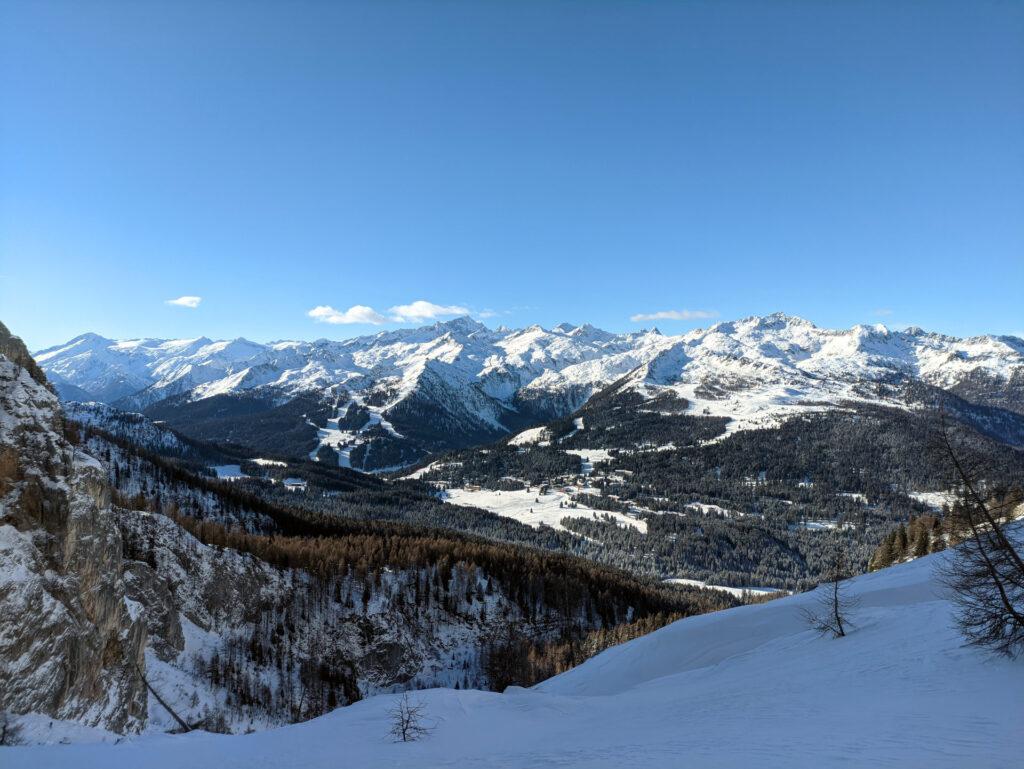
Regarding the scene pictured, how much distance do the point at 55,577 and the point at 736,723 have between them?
4665 cm

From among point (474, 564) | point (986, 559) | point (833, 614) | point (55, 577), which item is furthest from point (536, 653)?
point (986, 559)

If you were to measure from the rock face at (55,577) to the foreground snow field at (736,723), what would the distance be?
1457cm

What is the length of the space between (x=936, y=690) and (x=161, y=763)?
101 ft

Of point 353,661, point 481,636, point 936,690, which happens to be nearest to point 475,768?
point 936,690

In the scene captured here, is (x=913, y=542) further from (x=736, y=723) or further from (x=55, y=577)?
(x=55, y=577)

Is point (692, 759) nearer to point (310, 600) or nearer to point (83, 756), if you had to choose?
point (83, 756)

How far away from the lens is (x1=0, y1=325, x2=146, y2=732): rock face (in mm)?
33438

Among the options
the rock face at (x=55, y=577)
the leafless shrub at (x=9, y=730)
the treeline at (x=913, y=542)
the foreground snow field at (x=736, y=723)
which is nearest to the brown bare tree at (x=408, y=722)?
the foreground snow field at (x=736, y=723)

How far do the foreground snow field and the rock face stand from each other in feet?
47.8

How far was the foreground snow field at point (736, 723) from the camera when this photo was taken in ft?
48.4

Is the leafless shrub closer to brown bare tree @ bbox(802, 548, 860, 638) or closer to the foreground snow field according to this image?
the foreground snow field

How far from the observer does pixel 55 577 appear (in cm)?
3753

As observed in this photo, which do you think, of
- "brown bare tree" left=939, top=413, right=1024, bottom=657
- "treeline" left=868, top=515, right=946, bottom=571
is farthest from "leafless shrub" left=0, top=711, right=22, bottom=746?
"treeline" left=868, top=515, right=946, bottom=571

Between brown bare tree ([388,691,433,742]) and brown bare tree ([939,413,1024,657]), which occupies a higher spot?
brown bare tree ([939,413,1024,657])
